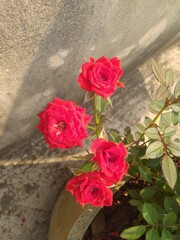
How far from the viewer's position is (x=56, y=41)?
112 cm

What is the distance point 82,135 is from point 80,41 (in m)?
0.41

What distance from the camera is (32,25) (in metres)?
1.01

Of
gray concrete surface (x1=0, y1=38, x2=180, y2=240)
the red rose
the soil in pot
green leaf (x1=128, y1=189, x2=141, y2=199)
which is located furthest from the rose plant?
gray concrete surface (x1=0, y1=38, x2=180, y2=240)

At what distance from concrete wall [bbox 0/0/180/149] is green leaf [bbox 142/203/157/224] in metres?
0.57

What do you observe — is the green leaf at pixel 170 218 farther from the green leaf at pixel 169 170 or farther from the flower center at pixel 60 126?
the flower center at pixel 60 126

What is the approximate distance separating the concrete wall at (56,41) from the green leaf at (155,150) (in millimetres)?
434

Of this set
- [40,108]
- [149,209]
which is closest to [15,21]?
[40,108]

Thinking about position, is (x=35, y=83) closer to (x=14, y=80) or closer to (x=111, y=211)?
(x=14, y=80)

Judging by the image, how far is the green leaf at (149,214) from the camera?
43.3 inches

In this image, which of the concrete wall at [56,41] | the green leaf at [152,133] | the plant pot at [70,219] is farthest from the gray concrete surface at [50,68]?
the green leaf at [152,133]

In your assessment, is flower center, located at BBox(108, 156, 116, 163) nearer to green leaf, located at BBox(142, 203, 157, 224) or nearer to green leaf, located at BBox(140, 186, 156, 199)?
green leaf, located at BBox(142, 203, 157, 224)

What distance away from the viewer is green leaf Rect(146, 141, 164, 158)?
108 cm

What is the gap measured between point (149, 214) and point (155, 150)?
20cm

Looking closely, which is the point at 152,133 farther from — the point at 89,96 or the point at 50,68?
the point at 50,68
